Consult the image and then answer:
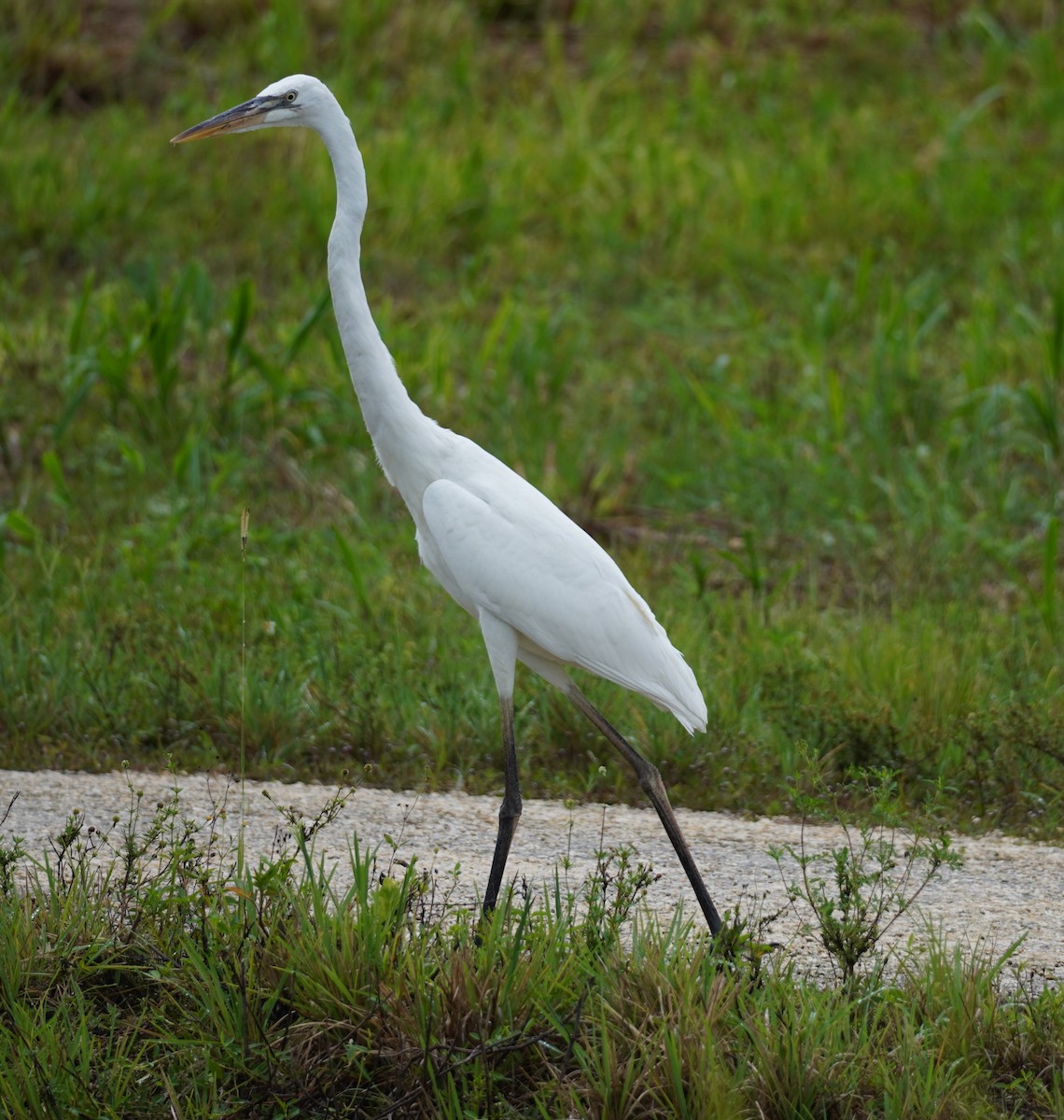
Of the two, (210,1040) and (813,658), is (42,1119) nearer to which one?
(210,1040)

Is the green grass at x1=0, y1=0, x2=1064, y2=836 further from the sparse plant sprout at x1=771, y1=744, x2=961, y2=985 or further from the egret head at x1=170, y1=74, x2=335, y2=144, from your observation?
the egret head at x1=170, y1=74, x2=335, y2=144

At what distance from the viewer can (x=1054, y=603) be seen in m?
5.90

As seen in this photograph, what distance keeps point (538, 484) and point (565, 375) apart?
980mm

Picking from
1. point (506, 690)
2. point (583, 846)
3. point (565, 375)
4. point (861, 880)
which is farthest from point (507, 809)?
point (565, 375)

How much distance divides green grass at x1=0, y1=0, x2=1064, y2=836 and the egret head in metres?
1.95

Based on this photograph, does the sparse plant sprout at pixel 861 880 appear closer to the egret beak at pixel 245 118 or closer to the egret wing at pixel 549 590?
the egret wing at pixel 549 590

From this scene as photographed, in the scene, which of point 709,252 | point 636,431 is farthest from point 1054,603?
point 709,252

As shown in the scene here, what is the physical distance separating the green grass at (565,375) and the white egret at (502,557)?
2.77 feet

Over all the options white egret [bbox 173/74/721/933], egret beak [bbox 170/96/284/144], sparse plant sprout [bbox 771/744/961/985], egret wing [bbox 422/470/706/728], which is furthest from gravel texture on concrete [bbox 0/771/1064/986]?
egret beak [bbox 170/96/284/144]

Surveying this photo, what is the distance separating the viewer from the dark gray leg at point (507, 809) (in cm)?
378

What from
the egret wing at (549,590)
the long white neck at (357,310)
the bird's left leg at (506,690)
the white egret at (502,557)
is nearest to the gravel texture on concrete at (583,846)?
the bird's left leg at (506,690)

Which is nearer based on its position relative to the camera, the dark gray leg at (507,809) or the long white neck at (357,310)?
the dark gray leg at (507,809)

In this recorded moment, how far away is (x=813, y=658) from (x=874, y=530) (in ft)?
5.28

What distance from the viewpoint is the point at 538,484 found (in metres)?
7.05
